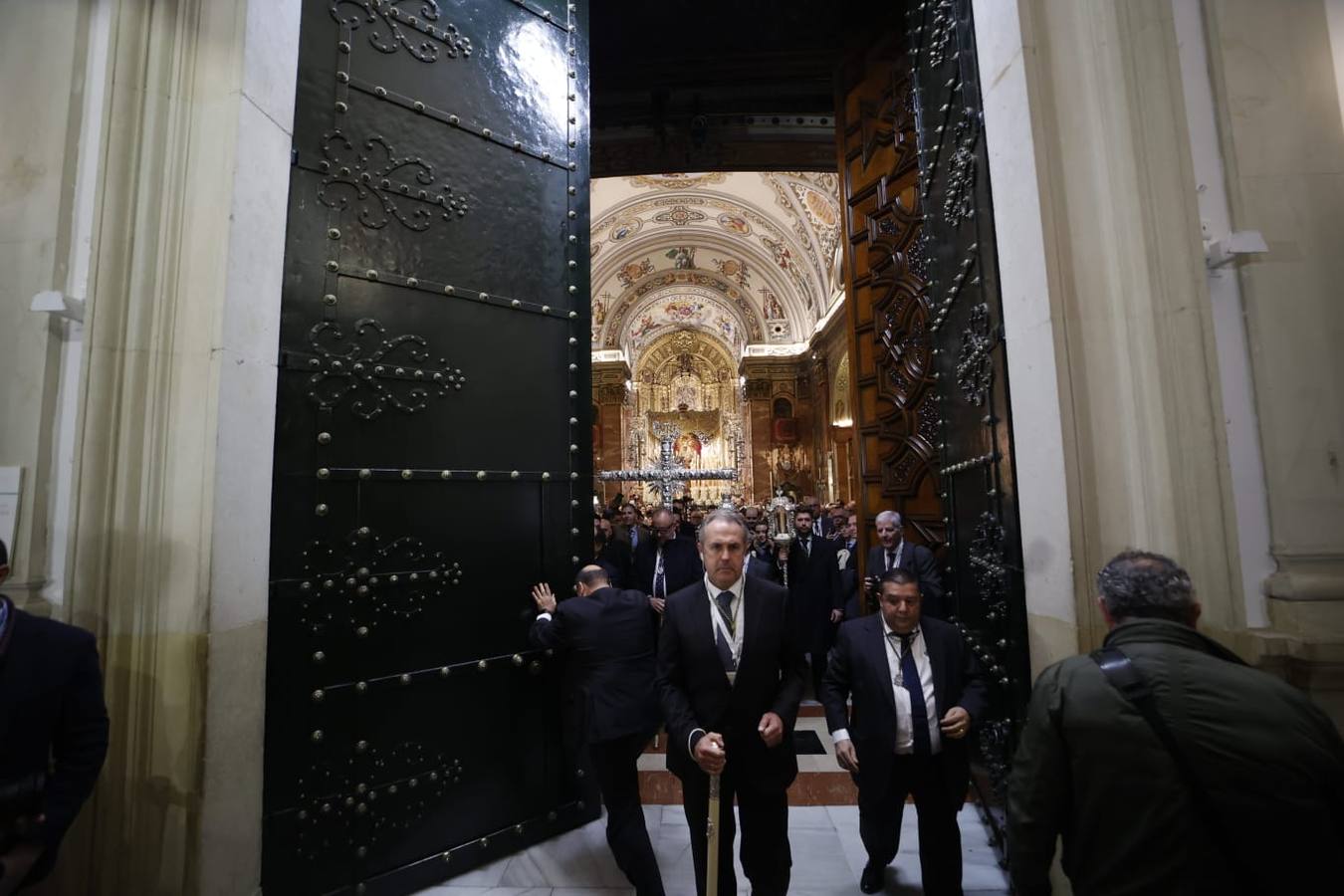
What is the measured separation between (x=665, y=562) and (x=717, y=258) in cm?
1879

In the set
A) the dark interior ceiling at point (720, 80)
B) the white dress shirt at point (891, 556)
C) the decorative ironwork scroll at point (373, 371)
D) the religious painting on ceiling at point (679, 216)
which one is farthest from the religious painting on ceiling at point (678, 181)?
the decorative ironwork scroll at point (373, 371)

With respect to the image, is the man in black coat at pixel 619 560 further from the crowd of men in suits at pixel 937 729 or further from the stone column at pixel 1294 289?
the stone column at pixel 1294 289

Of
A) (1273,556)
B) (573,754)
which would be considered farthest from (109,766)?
(1273,556)

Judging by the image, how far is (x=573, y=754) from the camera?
3.31 meters

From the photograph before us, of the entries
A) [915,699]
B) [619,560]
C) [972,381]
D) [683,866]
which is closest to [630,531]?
[619,560]

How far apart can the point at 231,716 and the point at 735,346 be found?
2503 centimetres

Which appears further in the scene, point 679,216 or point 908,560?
point 679,216

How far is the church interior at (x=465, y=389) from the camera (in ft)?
6.78

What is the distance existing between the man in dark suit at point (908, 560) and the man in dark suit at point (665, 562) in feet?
4.25

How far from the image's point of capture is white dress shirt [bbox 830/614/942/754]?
256 cm

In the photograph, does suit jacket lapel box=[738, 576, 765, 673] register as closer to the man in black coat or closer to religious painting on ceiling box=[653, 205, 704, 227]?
the man in black coat

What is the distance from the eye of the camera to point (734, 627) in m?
2.45

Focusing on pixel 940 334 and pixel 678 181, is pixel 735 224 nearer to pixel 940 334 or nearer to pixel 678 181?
pixel 678 181

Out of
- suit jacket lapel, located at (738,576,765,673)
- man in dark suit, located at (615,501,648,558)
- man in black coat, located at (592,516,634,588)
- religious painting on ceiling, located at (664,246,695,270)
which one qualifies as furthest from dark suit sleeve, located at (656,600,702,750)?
religious painting on ceiling, located at (664,246,695,270)
